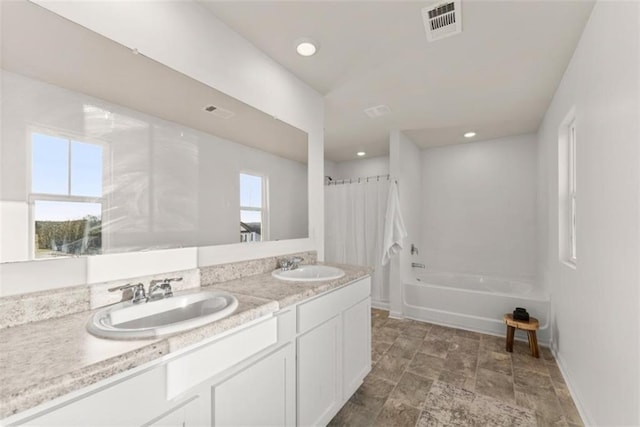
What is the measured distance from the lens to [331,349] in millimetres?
1623

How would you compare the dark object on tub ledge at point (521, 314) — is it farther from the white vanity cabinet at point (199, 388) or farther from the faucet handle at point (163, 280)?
the faucet handle at point (163, 280)

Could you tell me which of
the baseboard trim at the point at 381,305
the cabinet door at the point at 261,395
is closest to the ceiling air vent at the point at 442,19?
the cabinet door at the point at 261,395

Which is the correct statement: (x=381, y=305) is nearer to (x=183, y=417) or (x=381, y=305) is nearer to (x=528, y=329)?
(x=528, y=329)

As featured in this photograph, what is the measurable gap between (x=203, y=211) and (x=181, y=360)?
861 mm

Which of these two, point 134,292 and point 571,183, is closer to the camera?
point 134,292

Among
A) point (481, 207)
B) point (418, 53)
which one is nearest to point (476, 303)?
point (481, 207)

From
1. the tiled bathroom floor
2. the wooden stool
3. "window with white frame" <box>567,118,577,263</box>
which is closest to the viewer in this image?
the tiled bathroom floor

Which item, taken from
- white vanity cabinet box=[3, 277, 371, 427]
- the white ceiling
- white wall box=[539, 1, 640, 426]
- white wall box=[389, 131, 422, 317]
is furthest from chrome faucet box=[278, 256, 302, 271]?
white wall box=[389, 131, 422, 317]

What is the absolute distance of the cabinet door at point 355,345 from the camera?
1.75 m

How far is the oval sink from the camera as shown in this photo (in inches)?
33.1

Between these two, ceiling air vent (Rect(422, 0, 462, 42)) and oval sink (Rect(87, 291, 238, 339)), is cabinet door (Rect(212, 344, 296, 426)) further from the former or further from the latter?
ceiling air vent (Rect(422, 0, 462, 42))

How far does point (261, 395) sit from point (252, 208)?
108 centimetres

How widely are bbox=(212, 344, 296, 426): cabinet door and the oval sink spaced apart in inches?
10.7

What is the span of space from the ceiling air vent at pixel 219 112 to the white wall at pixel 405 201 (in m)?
2.36
